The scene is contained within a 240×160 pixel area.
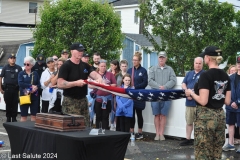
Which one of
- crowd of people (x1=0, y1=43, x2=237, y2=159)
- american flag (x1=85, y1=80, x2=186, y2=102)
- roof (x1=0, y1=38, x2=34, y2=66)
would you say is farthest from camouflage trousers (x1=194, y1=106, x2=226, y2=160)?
roof (x1=0, y1=38, x2=34, y2=66)

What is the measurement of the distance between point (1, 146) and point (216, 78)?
552 cm

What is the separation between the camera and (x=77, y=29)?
2723 cm

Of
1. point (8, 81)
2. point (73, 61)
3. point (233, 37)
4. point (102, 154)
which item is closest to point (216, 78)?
point (102, 154)

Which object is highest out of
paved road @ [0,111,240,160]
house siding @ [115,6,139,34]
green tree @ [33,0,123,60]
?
house siding @ [115,6,139,34]

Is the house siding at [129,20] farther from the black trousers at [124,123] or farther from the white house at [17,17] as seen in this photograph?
the black trousers at [124,123]

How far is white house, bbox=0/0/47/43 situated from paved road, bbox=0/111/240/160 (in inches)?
1319

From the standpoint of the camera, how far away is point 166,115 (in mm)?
13000

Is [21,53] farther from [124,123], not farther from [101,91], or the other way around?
[124,123]

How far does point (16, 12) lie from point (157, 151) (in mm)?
39295

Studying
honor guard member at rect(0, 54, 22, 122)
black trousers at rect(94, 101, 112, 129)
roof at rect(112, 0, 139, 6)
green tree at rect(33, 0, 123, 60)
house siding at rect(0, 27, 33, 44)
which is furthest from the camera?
roof at rect(112, 0, 139, 6)

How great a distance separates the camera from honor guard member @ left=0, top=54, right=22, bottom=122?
14508mm

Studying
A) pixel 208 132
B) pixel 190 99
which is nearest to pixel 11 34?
pixel 190 99

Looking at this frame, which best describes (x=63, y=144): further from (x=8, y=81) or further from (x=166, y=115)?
(x=8, y=81)

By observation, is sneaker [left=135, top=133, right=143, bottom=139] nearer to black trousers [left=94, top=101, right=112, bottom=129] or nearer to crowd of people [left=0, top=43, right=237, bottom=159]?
crowd of people [left=0, top=43, right=237, bottom=159]
